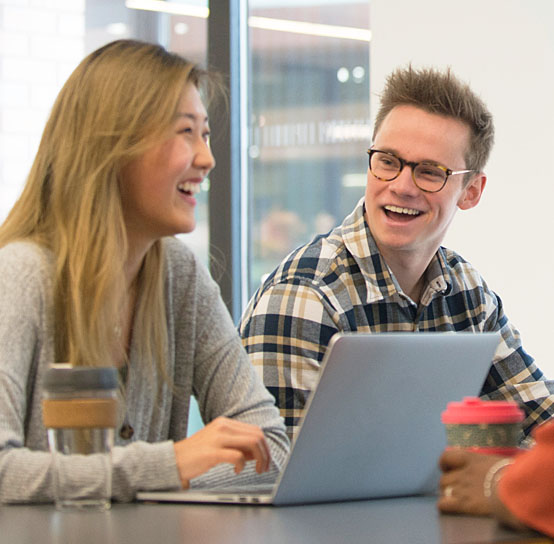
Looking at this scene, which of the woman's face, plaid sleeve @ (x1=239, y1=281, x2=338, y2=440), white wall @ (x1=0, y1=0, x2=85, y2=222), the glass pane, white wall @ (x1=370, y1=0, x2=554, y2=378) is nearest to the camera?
the woman's face

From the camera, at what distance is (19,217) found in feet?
5.58

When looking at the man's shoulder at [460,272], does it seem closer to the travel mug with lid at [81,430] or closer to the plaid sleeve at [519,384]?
the plaid sleeve at [519,384]

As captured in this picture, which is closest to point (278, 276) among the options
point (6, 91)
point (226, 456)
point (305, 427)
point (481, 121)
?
point (481, 121)

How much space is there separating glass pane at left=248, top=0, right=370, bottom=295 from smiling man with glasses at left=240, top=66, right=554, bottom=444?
61.0 inches

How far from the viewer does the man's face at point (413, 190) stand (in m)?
2.35

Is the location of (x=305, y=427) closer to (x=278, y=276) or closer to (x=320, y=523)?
(x=320, y=523)

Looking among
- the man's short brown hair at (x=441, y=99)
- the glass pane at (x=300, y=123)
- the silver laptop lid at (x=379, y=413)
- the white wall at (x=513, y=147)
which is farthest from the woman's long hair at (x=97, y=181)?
the glass pane at (x=300, y=123)

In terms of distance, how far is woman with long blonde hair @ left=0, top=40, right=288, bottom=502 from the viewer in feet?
5.11

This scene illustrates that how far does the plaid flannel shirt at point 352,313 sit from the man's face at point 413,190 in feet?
0.14

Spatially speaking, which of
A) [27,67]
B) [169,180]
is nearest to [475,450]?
[169,180]

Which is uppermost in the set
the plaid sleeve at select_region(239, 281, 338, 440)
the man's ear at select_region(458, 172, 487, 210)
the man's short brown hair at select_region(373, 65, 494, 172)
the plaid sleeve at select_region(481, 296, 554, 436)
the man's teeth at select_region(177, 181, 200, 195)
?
the man's short brown hair at select_region(373, 65, 494, 172)

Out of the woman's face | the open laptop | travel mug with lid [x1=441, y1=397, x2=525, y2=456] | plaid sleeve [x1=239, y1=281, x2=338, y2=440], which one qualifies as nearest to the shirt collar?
plaid sleeve [x1=239, y1=281, x2=338, y2=440]

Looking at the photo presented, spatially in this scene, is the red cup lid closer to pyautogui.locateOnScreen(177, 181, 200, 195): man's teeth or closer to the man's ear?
pyautogui.locateOnScreen(177, 181, 200, 195): man's teeth

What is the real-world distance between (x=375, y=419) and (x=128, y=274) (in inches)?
25.5
